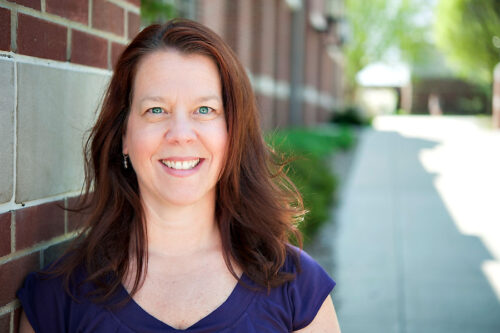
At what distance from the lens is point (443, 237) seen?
21.4 feet

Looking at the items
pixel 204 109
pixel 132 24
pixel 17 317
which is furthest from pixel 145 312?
pixel 132 24

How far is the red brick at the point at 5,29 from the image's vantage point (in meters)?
1.54

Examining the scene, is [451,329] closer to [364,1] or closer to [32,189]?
[32,189]

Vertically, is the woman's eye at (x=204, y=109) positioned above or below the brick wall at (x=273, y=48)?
below

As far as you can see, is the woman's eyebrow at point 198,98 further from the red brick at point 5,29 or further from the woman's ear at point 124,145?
the red brick at point 5,29

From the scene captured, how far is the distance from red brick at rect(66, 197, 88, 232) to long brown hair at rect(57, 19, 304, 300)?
34mm

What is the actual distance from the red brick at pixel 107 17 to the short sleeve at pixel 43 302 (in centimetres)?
84

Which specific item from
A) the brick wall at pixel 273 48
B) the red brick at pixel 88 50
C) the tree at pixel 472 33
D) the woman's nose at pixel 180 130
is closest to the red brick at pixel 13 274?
the woman's nose at pixel 180 130

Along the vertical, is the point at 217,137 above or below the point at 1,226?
above

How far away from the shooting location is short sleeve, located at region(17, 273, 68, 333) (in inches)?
67.6

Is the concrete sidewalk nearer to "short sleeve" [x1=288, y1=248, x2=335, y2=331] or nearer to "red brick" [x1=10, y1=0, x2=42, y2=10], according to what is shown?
"short sleeve" [x1=288, y1=248, x2=335, y2=331]

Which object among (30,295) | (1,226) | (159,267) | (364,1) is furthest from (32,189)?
(364,1)

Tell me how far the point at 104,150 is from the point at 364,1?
33976mm

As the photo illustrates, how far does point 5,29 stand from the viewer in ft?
5.12
